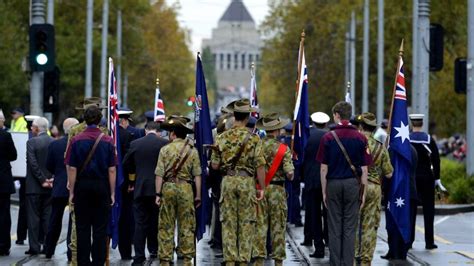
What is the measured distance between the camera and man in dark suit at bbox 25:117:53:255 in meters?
20.7

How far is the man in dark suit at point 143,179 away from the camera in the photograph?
61.7 ft

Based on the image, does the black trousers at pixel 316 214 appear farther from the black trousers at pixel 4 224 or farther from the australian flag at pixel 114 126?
the black trousers at pixel 4 224

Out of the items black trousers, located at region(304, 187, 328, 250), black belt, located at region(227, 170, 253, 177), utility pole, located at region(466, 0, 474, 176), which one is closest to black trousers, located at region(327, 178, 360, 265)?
black belt, located at region(227, 170, 253, 177)

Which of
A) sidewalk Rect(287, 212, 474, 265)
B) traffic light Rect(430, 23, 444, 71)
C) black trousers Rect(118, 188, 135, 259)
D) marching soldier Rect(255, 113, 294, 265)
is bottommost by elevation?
sidewalk Rect(287, 212, 474, 265)

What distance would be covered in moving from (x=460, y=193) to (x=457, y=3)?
2278 centimetres

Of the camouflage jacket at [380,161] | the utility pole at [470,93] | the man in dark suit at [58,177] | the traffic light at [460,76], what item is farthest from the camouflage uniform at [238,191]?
the utility pole at [470,93]

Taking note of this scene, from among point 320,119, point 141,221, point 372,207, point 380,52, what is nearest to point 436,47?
point 320,119

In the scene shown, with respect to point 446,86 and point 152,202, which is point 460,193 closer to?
point 152,202

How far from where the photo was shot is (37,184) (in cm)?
2089

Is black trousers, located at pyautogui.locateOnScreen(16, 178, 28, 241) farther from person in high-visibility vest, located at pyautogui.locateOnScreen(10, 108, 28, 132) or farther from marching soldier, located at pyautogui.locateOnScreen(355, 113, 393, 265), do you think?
person in high-visibility vest, located at pyautogui.locateOnScreen(10, 108, 28, 132)

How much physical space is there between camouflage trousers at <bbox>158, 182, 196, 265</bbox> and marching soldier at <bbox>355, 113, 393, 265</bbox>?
2.07m

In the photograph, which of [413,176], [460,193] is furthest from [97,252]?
[460,193]

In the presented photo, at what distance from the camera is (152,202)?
19062 mm

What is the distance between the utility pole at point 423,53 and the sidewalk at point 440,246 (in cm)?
495
